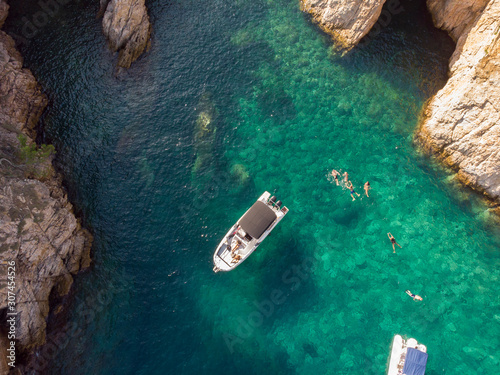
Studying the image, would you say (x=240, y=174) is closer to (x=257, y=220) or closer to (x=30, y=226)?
(x=257, y=220)

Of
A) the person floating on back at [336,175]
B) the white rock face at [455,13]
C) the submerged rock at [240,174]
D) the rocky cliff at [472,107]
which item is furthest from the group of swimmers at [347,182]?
the white rock face at [455,13]

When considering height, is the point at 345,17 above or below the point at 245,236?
above

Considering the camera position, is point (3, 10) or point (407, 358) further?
point (3, 10)

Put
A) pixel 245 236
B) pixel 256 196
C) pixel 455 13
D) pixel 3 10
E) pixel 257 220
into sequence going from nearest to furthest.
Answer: pixel 257 220 → pixel 245 236 → pixel 256 196 → pixel 455 13 → pixel 3 10

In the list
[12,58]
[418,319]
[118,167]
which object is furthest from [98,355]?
[12,58]

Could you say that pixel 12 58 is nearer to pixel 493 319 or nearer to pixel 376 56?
pixel 376 56

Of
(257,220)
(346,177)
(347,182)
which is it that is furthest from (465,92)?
(257,220)

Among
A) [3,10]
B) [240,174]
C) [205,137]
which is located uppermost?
[3,10]

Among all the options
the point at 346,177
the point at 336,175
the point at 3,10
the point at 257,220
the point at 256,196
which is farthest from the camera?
the point at 3,10
